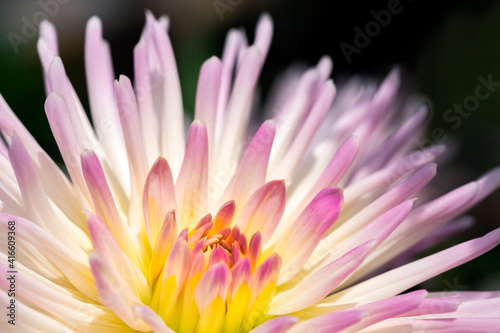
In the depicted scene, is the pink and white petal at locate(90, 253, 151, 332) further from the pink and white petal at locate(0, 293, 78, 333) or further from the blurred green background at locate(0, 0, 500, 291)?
the blurred green background at locate(0, 0, 500, 291)

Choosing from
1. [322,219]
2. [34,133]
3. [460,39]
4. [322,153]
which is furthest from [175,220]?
[460,39]

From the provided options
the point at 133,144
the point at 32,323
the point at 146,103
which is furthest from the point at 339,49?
the point at 32,323

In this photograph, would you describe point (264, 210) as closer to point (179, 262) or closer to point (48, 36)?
point (179, 262)

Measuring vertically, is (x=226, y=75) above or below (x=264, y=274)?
above

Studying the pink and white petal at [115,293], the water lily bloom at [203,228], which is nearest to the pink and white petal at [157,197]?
the water lily bloom at [203,228]

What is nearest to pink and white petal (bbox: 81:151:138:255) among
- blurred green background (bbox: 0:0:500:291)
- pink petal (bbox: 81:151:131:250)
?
pink petal (bbox: 81:151:131:250)

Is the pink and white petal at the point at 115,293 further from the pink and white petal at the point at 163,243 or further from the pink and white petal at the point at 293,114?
the pink and white petal at the point at 293,114
